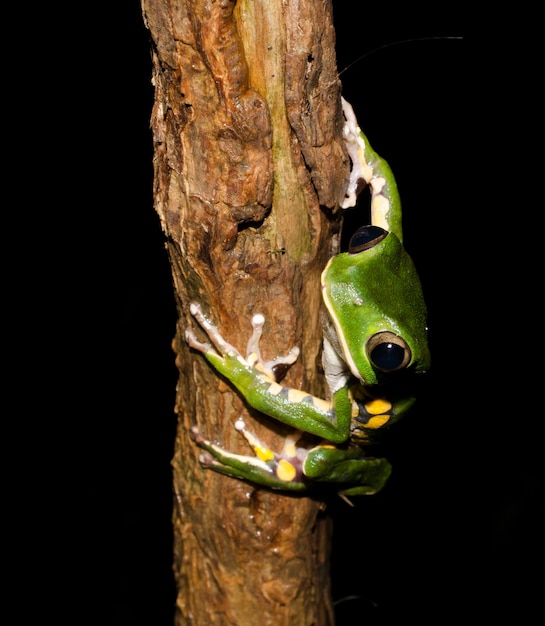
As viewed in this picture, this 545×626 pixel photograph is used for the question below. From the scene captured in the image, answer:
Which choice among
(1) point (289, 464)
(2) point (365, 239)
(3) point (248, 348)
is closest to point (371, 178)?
(2) point (365, 239)

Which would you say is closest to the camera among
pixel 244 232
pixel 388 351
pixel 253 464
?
pixel 244 232

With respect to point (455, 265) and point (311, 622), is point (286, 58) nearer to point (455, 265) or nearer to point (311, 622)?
point (311, 622)


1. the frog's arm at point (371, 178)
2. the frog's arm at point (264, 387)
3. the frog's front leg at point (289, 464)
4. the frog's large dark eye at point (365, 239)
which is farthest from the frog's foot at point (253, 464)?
the frog's arm at point (371, 178)

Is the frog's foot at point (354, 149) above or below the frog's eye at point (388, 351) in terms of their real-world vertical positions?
above

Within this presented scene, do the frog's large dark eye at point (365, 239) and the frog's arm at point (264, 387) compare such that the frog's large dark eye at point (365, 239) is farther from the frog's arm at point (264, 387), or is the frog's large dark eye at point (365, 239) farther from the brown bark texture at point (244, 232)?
the frog's arm at point (264, 387)

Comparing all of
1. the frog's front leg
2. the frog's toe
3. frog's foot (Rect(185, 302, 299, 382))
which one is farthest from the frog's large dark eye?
the frog's toe

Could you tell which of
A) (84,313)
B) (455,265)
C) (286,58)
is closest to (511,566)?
(455,265)

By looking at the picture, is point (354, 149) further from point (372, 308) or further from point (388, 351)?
point (388, 351)
